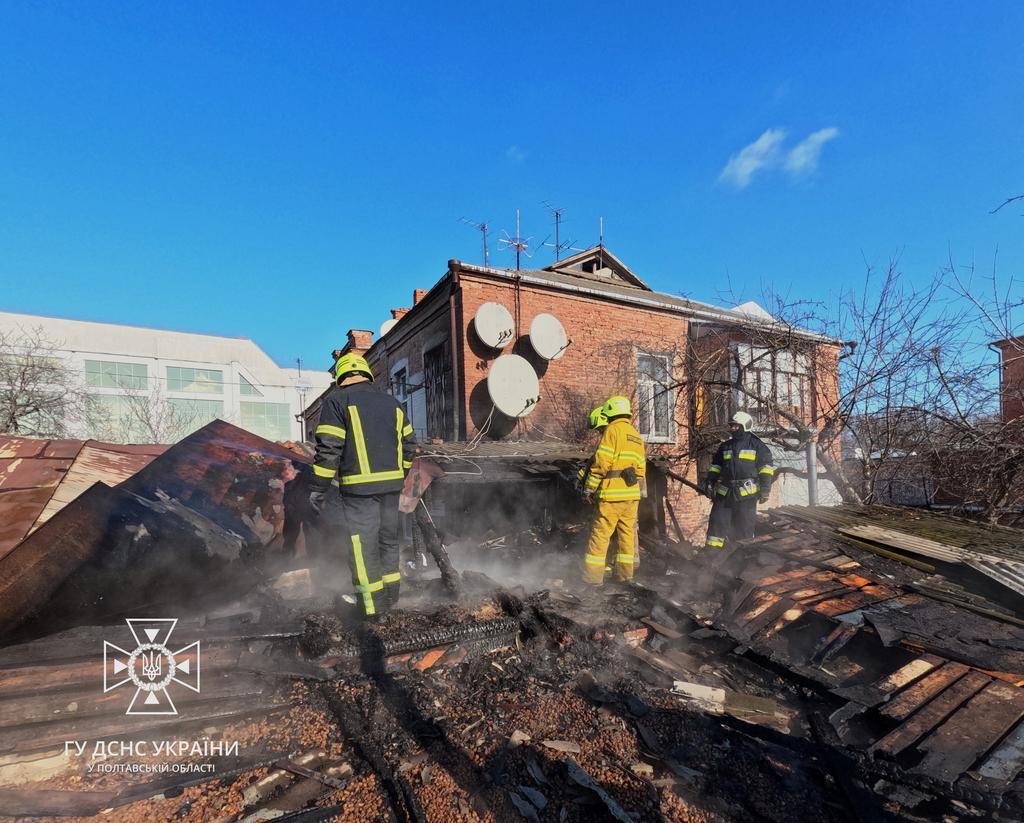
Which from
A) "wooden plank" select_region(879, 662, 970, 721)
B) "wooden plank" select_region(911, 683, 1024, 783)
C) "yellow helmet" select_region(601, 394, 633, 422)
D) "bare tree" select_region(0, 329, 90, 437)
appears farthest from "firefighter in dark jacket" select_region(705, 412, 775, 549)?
"bare tree" select_region(0, 329, 90, 437)

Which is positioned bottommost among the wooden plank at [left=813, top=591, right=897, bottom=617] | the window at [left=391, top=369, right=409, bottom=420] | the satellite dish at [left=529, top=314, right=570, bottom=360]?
the wooden plank at [left=813, top=591, right=897, bottom=617]

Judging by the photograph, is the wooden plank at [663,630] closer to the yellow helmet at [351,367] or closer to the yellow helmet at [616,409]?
the yellow helmet at [616,409]

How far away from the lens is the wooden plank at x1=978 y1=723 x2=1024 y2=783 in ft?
7.27

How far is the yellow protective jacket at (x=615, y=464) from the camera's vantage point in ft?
16.6

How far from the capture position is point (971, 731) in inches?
99.7

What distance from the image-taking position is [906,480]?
9148 mm

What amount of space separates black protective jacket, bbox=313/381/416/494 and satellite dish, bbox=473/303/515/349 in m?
4.92

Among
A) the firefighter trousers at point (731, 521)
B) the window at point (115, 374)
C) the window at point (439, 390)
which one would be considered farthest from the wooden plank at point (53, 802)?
the window at point (115, 374)

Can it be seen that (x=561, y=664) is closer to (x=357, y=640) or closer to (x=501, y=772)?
(x=501, y=772)

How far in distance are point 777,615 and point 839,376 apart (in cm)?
638

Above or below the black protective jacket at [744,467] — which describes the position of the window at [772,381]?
above

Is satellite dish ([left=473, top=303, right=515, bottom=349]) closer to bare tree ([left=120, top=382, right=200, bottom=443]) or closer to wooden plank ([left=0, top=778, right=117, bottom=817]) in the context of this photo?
wooden plank ([left=0, top=778, right=117, bottom=817])

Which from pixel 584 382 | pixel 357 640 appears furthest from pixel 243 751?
pixel 584 382

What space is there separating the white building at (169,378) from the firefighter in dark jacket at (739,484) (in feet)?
88.9
